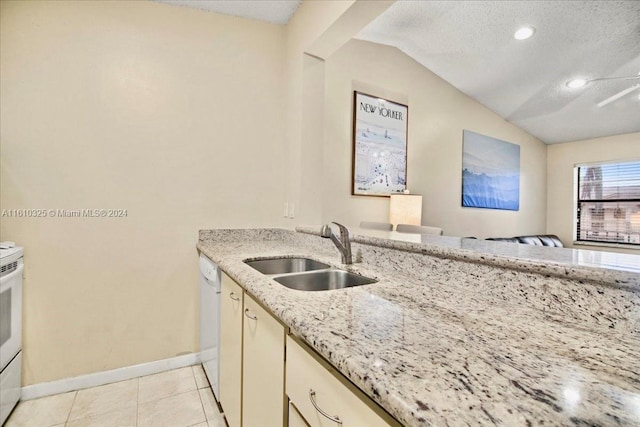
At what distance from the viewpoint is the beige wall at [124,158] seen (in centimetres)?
186

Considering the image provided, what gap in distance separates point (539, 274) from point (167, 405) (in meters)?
2.02

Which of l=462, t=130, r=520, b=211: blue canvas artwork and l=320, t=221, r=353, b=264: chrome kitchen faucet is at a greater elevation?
l=462, t=130, r=520, b=211: blue canvas artwork

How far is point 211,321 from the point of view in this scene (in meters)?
1.78

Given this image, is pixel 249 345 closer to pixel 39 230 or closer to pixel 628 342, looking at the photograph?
pixel 628 342

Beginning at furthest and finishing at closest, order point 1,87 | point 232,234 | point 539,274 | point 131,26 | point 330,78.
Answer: point 330,78, point 232,234, point 131,26, point 1,87, point 539,274

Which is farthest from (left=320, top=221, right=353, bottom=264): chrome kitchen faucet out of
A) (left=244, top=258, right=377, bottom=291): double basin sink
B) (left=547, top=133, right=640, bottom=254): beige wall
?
(left=547, top=133, right=640, bottom=254): beige wall

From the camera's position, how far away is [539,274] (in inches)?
33.8

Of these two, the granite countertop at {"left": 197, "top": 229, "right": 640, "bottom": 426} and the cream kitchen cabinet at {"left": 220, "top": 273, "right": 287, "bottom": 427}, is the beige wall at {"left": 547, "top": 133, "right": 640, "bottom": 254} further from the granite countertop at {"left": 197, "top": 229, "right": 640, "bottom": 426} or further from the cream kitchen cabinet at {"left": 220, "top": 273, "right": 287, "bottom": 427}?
the cream kitchen cabinet at {"left": 220, "top": 273, "right": 287, "bottom": 427}

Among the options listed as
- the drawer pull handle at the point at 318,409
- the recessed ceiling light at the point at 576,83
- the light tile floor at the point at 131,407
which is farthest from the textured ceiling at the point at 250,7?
the recessed ceiling light at the point at 576,83

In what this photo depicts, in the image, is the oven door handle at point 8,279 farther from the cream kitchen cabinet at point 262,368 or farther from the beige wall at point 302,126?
the beige wall at point 302,126

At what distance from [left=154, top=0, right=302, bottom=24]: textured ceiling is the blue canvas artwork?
9.10 feet

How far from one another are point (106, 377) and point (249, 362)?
56.6 inches

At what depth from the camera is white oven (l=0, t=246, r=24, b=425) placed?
1590 millimetres

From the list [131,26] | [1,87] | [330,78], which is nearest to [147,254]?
[1,87]
